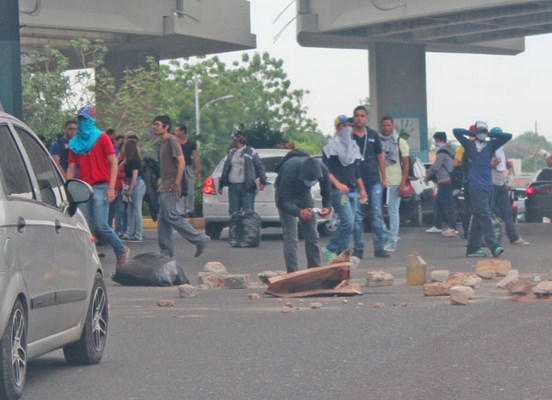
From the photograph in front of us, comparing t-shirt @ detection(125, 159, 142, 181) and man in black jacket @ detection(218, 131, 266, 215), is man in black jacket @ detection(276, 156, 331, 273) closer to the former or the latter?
t-shirt @ detection(125, 159, 142, 181)

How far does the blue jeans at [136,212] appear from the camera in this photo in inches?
904

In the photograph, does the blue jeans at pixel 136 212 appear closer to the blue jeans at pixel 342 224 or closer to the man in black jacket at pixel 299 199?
the blue jeans at pixel 342 224

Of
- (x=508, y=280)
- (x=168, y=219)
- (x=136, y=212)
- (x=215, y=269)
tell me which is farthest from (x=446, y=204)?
(x=508, y=280)

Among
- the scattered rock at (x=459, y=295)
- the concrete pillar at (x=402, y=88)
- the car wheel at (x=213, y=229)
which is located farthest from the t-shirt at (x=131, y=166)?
the concrete pillar at (x=402, y=88)

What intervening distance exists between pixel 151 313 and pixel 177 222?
482 cm

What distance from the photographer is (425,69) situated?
4653 cm

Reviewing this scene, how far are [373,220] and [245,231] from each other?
12.0 feet

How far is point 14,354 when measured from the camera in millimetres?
7160

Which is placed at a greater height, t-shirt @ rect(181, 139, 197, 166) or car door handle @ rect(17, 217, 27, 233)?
t-shirt @ rect(181, 139, 197, 166)

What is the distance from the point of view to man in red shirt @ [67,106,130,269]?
15.5 m

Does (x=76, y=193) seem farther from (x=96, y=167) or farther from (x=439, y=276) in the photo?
(x=96, y=167)

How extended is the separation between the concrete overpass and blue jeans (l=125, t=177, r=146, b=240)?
1391 cm

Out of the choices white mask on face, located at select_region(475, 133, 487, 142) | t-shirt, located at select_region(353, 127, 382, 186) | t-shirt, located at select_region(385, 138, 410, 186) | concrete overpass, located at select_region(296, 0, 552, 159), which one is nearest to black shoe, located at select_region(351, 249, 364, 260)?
t-shirt, located at select_region(353, 127, 382, 186)

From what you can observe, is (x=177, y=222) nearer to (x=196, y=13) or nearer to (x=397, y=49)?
(x=196, y=13)
